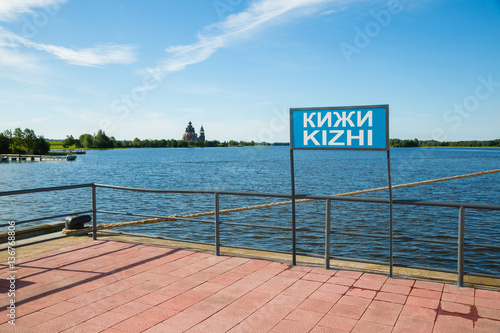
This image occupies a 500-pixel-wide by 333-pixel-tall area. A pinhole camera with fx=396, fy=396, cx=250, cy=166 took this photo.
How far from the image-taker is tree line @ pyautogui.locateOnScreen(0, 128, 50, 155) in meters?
157

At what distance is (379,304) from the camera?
4.55 m

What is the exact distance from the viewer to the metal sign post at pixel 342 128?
5.39m

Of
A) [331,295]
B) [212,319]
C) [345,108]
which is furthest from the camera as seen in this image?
[345,108]

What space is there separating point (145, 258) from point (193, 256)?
782 mm

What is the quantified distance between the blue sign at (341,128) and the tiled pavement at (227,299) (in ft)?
6.12

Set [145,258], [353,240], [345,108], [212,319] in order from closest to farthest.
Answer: [212,319]
[345,108]
[145,258]
[353,240]

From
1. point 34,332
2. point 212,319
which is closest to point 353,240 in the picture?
point 212,319

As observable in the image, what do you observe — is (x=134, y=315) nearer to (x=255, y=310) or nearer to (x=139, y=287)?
(x=139, y=287)

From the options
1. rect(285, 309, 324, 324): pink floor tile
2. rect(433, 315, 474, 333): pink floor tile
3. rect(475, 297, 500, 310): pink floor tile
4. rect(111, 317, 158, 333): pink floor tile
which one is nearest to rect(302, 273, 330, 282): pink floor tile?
rect(285, 309, 324, 324): pink floor tile

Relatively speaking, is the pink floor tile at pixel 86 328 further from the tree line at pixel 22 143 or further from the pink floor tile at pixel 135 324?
the tree line at pixel 22 143

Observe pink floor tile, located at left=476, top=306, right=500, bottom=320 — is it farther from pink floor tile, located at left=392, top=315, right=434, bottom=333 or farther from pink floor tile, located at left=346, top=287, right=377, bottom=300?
pink floor tile, located at left=346, top=287, right=377, bottom=300

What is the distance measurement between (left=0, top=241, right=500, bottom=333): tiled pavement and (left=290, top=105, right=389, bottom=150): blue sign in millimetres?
1866

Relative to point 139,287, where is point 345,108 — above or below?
above

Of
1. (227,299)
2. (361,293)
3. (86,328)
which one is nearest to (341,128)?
(361,293)
